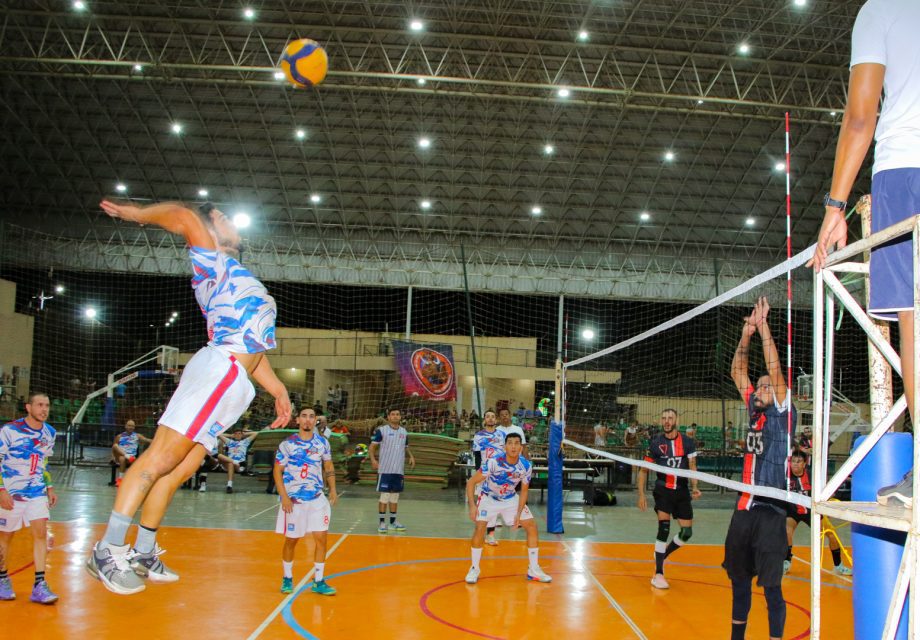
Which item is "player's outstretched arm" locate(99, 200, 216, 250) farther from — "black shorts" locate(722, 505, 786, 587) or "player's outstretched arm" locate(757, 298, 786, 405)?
"black shorts" locate(722, 505, 786, 587)

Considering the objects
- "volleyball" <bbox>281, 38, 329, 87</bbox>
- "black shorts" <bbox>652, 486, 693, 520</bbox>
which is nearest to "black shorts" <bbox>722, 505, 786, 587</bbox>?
"black shorts" <bbox>652, 486, 693, 520</bbox>

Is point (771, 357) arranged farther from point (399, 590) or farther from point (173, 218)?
point (399, 590)

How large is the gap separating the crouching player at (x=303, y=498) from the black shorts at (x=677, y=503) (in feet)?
11.9

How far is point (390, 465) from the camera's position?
1191cm

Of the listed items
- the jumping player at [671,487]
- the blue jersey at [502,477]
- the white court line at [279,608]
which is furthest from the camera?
the blue jersey at [502,477]

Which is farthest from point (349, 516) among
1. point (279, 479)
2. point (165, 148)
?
point (165, 148)

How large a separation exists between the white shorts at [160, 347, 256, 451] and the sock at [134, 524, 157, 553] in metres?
0.47

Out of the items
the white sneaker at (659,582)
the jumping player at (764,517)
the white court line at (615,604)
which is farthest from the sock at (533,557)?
the jumping player at (764,517)

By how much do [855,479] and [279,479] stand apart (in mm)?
5993

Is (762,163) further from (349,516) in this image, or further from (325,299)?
(349,516)

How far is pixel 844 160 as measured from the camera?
261 centimetres

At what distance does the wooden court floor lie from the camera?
21.2 ft

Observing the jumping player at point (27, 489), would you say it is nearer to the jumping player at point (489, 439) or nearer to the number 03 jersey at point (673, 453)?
the jumping player at point (489, 439)

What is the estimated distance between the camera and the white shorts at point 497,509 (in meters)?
8.75
